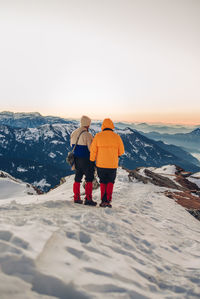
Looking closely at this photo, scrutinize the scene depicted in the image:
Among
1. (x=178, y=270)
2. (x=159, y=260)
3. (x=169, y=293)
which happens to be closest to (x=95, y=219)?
(x=159, y=260)

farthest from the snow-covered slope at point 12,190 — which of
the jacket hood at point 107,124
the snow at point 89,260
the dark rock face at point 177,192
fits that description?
the snow at point 89,260

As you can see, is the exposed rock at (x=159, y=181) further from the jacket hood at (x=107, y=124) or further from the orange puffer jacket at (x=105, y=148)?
the jacket hood at (x=107, y=124)

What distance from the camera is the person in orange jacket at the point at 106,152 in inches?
331

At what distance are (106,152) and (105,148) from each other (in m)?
0.19

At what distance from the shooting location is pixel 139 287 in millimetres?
3184

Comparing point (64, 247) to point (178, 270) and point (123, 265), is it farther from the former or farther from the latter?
point (178, 270)

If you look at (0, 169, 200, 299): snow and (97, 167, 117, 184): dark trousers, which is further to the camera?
(97, 167, 117, 184): dark trousers

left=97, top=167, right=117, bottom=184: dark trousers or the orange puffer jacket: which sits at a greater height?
the orange puffer jacket

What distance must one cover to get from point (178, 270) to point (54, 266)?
9.64 ft

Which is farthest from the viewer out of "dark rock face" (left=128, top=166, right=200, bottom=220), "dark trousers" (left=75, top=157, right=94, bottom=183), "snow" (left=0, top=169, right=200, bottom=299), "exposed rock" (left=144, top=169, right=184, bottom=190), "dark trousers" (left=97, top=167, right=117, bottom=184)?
"exposed rock" (left=144, top=169, right=184, bottom=190)

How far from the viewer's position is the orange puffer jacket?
8383mm

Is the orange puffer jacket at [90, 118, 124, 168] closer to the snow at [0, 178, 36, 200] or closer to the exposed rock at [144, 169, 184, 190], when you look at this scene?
the exposed rock at [144, 169, 184, 190]

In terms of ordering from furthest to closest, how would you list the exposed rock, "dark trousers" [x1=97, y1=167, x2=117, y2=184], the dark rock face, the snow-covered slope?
the snow-covered slope, the exposed rock, the dark rock face, "dark trousers" [x1=97, y1=167, x2=117, y2=184]

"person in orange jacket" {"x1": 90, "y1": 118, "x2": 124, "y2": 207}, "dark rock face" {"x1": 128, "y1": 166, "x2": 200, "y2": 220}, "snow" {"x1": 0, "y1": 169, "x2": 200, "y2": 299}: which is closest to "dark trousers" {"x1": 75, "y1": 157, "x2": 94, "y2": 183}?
"person in orange jacket" {"x1": 90, "y1": 118, "x2": 124, "y2": 207}
